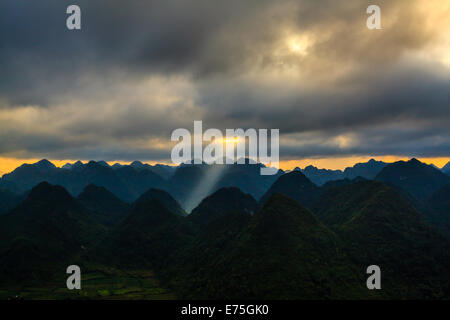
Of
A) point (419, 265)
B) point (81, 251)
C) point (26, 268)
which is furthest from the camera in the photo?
point (81, 251)

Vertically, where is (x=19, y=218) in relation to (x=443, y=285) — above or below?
above

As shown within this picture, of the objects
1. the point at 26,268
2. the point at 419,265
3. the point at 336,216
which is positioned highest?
the point at 336,216

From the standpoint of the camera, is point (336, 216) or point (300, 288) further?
point (336, 216)

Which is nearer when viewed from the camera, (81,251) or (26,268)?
(26,268)

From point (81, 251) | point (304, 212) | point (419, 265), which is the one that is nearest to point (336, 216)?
point (304, 212)

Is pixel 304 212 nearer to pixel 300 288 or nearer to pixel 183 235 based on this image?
pixel 300 288

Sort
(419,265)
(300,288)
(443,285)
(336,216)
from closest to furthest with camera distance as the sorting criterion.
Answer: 1. (300,288)
2. (443,285)
3. (419,265)
4. (336,216)
